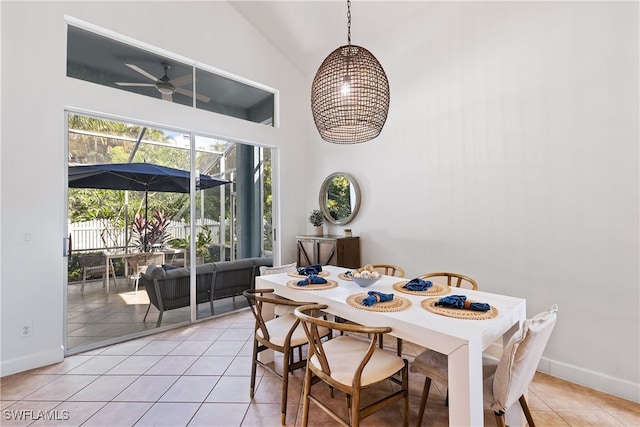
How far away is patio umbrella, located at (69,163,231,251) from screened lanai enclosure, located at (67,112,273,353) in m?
0.05

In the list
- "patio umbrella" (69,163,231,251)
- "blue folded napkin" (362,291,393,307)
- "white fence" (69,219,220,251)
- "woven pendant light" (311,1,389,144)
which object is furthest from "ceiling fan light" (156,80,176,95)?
"blue folded napkin" (362,291,393,307)

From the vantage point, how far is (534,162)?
264cm

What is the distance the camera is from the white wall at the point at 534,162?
88.3 inches

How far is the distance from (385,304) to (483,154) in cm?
203

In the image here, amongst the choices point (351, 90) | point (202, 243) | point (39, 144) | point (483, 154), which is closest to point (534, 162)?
point (483, 154)

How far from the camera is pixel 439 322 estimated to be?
1587 millimetres

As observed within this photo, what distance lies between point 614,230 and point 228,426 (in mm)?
3141

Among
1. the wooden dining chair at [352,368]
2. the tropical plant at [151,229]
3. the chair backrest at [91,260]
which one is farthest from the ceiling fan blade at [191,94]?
the wooden dining chair at [352,368]

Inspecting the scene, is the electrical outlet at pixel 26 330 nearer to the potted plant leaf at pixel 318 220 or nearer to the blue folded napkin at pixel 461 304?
the potted plant leaf at pixel 318 220

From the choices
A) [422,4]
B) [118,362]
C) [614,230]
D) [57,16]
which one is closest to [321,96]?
[422,4]

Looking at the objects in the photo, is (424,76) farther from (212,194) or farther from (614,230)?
(212,194)

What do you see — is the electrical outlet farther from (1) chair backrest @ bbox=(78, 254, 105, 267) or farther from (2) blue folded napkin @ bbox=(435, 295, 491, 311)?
(2) blue folded napkin @ bbox=(435, 295, 491, 311)

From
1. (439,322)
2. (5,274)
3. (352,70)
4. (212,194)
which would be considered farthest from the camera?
(212,194)

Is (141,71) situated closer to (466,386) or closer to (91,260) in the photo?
(91,260)
